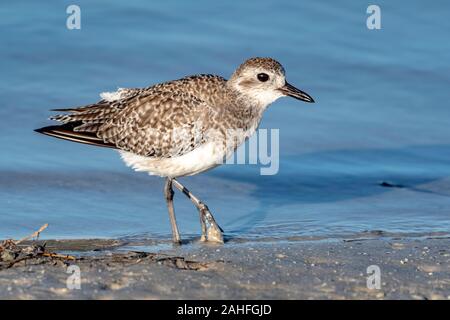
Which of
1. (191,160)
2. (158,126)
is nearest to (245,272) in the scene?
(191,160)

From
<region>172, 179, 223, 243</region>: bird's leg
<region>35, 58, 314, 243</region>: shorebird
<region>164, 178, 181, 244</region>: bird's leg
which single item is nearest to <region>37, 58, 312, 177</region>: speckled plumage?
<region>35, 58, 314, 243</region>: shorebird

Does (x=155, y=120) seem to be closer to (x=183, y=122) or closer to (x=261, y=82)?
(x=183, y=122)

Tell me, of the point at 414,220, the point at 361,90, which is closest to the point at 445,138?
the point at 361,90

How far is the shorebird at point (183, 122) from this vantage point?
1062 centimetres

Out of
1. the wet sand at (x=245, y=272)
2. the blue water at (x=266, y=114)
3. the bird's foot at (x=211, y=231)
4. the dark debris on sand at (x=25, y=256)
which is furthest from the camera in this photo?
the blue water at (x=266, y=114)

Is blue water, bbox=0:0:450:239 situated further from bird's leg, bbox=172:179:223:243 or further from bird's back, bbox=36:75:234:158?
bird's back, bbox=36:75:234:158

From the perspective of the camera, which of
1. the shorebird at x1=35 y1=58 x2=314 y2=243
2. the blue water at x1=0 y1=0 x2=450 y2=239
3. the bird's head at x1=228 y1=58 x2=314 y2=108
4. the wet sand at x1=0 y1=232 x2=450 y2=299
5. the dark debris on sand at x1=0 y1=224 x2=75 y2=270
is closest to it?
the wet sand at x1=0 y1=232 x2=450 y2=299

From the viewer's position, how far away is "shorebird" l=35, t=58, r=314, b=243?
10.6m

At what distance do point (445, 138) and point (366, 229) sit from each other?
11.9 feet

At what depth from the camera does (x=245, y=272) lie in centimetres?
853

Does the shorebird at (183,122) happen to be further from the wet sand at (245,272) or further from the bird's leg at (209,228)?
the wet sand at (245,272)

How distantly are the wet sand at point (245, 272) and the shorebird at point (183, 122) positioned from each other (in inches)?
41.9

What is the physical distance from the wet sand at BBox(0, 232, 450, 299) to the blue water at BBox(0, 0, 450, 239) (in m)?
1.17

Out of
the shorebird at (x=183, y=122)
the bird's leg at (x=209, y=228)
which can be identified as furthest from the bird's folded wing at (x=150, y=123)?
the bird's leg at (x=209, y=228)
